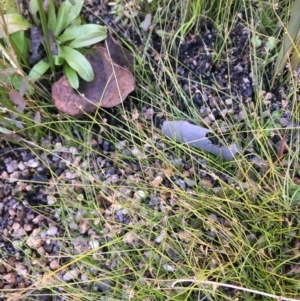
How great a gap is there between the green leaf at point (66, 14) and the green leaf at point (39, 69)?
0.10 meters

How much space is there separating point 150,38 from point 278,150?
491 millimetres

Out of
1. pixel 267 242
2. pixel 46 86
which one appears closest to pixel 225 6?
→ pixel 46 86

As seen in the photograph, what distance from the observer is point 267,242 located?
41.9 inches

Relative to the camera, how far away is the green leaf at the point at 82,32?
1.24 meters

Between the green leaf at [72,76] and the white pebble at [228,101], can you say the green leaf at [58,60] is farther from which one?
the white pebble at [228,101]

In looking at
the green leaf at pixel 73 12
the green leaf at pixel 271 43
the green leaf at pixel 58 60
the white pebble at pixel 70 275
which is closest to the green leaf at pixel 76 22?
the green leaf at pixel 73 12

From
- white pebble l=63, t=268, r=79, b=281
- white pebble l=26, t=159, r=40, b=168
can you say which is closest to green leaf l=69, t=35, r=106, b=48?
white pebble l=26, t=159, r=40, b=168

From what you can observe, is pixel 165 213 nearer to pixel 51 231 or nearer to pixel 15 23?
pixel 51 231

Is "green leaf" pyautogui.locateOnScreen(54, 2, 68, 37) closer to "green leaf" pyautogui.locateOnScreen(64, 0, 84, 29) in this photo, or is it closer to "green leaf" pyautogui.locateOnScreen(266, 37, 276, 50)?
"green leaf" pyautogui.locateOnScreen(64, 0, 84, 29)

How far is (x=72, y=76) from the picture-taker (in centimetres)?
122

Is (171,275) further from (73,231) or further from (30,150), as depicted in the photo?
(30,150)

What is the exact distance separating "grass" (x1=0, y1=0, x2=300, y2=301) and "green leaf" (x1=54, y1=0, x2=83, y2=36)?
0.18 m

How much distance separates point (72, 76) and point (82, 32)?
0.44 ft

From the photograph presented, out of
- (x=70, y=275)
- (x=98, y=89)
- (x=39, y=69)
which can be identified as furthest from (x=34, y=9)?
(x=70, y=275)
